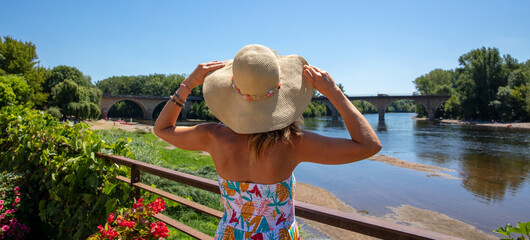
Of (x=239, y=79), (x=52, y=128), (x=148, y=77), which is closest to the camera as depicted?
(x=239, y=79)

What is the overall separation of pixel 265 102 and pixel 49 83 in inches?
1769

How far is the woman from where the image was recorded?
4.09 ft

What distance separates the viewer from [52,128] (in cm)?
400

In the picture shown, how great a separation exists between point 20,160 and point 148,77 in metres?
97.1

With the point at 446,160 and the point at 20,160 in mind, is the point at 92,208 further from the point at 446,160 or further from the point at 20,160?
the point at 446,160

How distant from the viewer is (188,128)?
162 centimetres

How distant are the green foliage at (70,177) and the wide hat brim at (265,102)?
201cm

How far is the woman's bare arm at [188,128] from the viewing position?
1541mm

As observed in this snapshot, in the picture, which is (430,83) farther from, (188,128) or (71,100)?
(188,128)

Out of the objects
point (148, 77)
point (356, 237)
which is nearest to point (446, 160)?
point (356, 237)

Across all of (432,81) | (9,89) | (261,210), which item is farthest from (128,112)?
(261,210)

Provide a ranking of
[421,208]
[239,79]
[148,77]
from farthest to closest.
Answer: [148,77] < [421,208] < [239,79]

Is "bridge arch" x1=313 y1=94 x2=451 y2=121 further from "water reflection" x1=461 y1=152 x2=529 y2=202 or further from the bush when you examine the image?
the bush

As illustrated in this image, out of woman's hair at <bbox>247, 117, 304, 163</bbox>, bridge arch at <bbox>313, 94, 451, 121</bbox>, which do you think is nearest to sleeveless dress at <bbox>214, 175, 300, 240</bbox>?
woman's hair at <bbox>247, 117, 304, 163</bbox>
